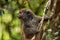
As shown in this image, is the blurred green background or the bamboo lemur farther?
the blurred green background

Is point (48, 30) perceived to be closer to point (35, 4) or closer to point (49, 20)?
point (49, 20)

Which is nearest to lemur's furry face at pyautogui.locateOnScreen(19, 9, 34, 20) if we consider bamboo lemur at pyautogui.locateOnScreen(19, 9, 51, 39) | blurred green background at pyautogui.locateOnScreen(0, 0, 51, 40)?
bamboo lemur at pyautogui.locateOnScreen(19, 9, 51, 39)

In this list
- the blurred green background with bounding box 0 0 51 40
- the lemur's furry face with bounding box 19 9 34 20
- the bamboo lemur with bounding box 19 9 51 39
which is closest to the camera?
the bamboo lemur with bounding box 19 9 51 39

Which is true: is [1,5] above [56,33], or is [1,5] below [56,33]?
below

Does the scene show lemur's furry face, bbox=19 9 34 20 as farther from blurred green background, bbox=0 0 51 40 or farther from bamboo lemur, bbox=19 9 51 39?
blurred green background, bbox=0 0 51 40

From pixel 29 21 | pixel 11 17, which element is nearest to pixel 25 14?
pixel 29 21

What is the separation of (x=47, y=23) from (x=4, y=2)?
7.07 ft

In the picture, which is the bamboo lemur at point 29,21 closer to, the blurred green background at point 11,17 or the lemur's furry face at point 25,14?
the lemur's furry face at point 25,14

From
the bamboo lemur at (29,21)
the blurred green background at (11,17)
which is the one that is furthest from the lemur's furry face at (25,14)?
the blurred green background at (11,17)

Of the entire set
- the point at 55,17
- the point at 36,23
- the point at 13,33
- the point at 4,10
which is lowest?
the point at 13,33

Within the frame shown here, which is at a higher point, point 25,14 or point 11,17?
point 25,14

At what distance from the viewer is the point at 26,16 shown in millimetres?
3041

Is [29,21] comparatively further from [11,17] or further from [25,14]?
[11,17]

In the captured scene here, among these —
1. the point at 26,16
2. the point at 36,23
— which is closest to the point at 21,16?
the point at 26,16
